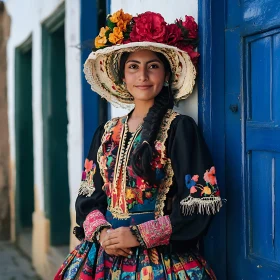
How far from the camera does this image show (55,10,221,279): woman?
2.50m

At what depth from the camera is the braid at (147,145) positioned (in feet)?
8.41

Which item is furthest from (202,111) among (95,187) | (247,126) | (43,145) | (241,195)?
(43,145)

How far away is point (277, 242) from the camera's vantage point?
251 centimetres

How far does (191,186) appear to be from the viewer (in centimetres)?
248

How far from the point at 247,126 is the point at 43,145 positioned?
3717 mm

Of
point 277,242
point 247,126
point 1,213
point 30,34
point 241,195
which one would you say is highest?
point 30,34

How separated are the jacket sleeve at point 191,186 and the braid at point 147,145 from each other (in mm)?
99

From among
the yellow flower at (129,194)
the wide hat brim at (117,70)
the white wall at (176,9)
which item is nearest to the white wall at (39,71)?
the white wall at (176,9)

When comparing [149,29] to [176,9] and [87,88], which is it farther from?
[87,88]

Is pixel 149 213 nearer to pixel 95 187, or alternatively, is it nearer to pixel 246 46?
pixel 95 187

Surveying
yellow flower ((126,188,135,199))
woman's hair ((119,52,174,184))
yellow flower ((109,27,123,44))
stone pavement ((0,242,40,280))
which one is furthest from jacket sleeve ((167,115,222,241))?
stone pavement ((0,242,40,280))

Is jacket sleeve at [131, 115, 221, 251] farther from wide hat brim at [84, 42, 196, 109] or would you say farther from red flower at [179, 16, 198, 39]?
red flower at [179, 16, 198, 39]

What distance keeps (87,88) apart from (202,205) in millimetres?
2436

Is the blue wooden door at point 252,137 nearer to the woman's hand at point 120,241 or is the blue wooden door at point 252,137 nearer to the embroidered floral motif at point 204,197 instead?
the embroidered floral motif at point 204,197
